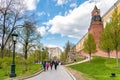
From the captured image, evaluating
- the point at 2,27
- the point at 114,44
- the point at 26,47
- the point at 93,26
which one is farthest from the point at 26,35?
the point at 93,26

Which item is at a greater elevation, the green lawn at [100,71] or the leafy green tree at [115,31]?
the leafy green tree at [115,31]

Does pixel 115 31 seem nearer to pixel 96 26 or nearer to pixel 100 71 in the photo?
pixel 100 71

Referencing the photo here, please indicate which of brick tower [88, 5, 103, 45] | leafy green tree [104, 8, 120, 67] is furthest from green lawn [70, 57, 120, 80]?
brick tower [88, 5, 103, 45]

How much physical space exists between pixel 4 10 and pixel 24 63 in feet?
32.2

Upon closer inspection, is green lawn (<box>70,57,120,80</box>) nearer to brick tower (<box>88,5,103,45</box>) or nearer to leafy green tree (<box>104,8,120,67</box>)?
leafy green tree (<box>104,8,120,67</box>)

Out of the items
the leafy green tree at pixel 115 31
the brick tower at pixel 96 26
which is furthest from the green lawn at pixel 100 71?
the brick tower at pixel 96 26

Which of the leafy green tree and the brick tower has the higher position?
the brick tower

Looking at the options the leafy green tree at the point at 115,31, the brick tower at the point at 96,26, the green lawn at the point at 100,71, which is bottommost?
the green lawn at the point at 100,71

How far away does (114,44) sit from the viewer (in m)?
36.7

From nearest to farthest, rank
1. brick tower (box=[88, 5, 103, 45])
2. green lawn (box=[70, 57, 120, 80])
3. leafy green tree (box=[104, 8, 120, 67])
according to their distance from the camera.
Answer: green lawn (box=[70, 57, 120, 80])
leafy green tree (box=[104, 8, 120, 67])
brick tower (box=[88, 5, 103, 45])

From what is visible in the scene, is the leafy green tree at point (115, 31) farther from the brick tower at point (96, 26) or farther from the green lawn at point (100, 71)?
the brick tower at point (96, 26)

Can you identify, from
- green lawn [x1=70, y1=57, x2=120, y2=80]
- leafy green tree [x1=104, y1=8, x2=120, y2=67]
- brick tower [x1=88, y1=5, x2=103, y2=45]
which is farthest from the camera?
brick tower [x1=88, y1=5, x2=103, y2=45]

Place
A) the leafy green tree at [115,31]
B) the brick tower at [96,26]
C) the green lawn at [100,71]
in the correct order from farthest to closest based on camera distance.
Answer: the brick tower at [96,26] → the leafy green tree at [115,31] → the green lawn at [100,71]

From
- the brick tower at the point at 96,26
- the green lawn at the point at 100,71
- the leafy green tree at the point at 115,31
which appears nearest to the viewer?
the green lawn at the point at 100,71
